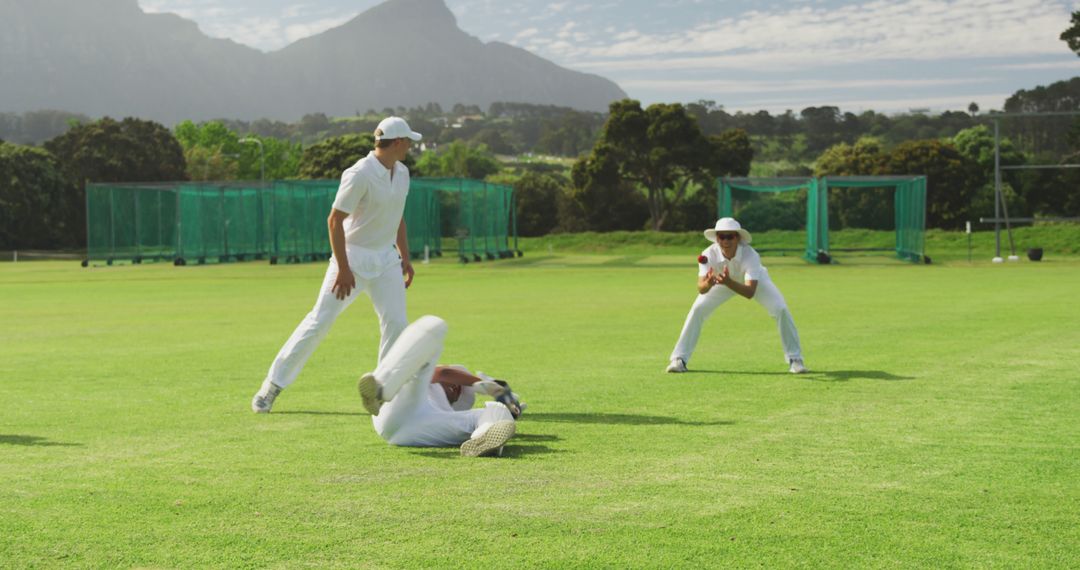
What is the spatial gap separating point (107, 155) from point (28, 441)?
89339mm

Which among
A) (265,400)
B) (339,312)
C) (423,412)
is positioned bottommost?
(265,400)

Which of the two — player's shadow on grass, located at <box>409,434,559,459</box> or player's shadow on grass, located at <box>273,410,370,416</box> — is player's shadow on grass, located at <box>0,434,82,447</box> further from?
player's shadow on grass, located at <box>409,434,559,459</box>

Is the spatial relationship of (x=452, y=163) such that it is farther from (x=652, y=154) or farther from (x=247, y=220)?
(x=247, y=220)

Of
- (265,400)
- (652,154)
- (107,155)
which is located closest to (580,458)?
(265,400)

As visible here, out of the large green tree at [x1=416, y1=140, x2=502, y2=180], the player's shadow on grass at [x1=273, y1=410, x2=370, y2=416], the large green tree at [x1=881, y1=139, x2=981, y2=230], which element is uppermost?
the large green tree at [x1=416, y1=140, x2=502, y2=180]

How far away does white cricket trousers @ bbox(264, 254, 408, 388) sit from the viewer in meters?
10.0

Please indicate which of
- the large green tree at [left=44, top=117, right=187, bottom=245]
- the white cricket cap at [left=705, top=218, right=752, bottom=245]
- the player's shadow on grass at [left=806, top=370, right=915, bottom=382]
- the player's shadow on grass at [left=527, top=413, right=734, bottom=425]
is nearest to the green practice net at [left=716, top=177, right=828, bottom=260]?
the player's shadow on grass at [left=806, top=370, right=915, bottom=382]

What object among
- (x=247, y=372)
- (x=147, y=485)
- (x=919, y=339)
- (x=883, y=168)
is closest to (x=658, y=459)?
(x=147, y=485)

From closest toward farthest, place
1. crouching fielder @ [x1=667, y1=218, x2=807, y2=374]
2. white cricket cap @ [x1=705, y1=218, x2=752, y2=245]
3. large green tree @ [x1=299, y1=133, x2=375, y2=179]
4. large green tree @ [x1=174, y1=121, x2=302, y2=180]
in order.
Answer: white cricket cap @ [x1=705, y1=218, x2=752, y2=245] < crouching fielder @ [x1=667, y1=218, x2=807, y2=374] < large green tree @ [x1=299, y1=133, x2=375, y2=179] < large green tree @ [x1=174, y1=121, x2=302, y2=180]

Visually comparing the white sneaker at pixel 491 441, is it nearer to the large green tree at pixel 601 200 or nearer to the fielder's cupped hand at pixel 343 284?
the fielder's cupped hand at pixel 343 284

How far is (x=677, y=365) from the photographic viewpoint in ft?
43.2

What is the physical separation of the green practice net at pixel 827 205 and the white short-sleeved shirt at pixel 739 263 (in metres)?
36.8

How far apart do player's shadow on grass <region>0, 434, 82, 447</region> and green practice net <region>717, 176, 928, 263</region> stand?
42.6m

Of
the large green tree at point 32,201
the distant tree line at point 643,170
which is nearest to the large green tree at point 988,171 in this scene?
the distant tree line at point 643,170
